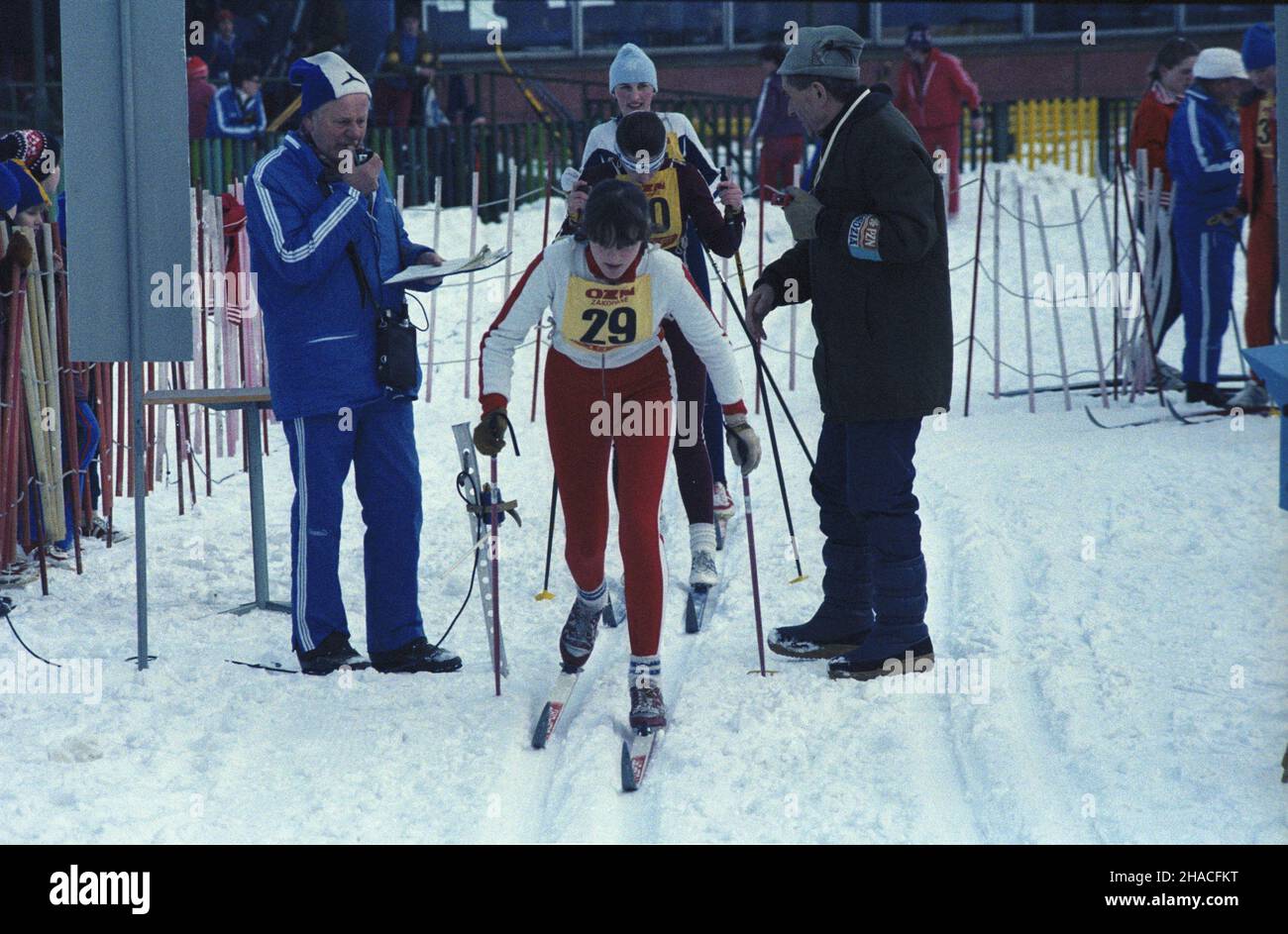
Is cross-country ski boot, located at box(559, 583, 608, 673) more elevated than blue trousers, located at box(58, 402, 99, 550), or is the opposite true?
blue trousers, located at box(58, 402, 99, 550)

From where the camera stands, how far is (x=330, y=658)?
17.2ft

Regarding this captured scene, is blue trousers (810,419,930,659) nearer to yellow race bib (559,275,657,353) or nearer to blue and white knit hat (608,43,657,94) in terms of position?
yellow race bib (559,275,657,353)

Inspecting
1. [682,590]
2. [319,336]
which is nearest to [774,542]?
[682,590]

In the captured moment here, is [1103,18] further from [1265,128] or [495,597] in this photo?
[495,597]

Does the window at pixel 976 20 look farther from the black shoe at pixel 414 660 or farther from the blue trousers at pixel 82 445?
the black shoe at pixel 414 660

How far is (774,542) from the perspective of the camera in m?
6.75

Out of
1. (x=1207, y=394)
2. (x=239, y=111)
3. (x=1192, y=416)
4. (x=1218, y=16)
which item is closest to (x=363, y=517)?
(x=1192, y=416)

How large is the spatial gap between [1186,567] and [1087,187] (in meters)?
11.1

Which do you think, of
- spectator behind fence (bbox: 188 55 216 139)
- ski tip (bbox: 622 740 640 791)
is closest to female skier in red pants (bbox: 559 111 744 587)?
ski tip (bbox: 622 740 640 791)

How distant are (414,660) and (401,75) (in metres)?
10.6

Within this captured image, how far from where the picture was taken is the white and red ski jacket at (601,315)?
4613mm

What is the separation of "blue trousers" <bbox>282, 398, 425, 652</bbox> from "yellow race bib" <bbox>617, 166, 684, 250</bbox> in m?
1.32

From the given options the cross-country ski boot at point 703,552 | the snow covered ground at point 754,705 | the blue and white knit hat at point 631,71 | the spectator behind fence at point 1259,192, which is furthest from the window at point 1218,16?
the cross-country ski boot at point 703,552

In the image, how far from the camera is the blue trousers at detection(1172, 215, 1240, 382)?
27.8 feet
